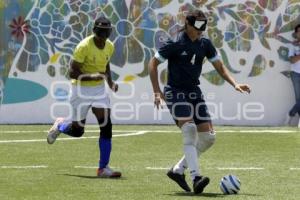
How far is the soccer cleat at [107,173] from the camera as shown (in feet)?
36.1

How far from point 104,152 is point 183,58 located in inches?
80.3

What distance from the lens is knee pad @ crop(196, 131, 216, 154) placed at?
10.1m

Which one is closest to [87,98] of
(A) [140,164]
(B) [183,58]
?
(A) [140,164]

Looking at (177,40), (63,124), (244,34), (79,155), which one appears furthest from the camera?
(244,34)

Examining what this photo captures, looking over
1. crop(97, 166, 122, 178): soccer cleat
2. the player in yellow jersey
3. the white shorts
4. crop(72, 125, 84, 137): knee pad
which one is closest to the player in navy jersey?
crop(97, 166, 122, 178): soccer cleat

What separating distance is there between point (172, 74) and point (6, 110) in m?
10.7

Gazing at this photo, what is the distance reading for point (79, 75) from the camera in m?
11.7

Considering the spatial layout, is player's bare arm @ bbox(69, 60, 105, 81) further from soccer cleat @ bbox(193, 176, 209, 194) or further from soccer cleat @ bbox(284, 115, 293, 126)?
soccer cleat @ bbox(284, 115, 293, 126)

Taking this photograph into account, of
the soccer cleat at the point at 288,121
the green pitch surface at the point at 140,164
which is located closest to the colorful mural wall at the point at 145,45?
the soccer cleat at the point at 288,121

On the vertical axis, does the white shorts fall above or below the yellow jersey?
below

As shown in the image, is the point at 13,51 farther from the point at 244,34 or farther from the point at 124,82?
the point at 244,34

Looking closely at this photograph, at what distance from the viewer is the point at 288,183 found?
33.4ft

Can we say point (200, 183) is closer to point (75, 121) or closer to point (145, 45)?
point (75, 121)

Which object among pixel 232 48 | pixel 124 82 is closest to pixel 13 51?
pixel 124 82
